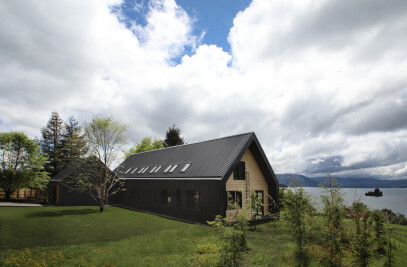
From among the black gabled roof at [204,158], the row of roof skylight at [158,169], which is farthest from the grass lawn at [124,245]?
the row of roof skylight at [158,169]

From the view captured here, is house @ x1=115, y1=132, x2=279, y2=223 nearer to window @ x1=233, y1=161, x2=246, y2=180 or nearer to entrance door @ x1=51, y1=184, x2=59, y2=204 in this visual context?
window @ x1=233, y1=161, x2=246, y2=180

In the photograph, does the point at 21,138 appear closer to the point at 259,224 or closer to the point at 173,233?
the point at 173,233

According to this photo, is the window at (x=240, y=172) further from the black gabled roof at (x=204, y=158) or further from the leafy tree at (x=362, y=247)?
the leafy tree at (x=362, y=247)

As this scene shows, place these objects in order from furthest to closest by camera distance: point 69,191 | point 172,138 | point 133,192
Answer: point 172,138 → point 69,191 → point 133,192

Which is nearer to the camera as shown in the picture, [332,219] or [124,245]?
[332,219]

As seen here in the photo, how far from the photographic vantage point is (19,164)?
117 feet

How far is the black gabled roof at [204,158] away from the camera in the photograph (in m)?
19.0

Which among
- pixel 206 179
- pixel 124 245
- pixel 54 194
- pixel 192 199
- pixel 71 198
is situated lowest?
pixel 124 245

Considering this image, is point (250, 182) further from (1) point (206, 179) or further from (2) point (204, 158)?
(1) point (206, 179)

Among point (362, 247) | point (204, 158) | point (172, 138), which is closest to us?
point (362, 247)

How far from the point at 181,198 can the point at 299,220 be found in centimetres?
1300

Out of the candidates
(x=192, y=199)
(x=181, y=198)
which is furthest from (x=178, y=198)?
(x=192, y=199)

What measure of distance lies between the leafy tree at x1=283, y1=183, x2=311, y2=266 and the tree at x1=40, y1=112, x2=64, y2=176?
165ft

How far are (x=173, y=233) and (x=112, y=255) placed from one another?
479 cm
